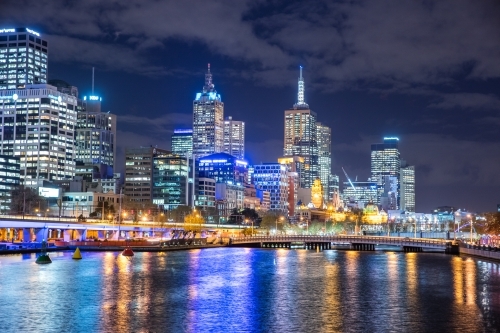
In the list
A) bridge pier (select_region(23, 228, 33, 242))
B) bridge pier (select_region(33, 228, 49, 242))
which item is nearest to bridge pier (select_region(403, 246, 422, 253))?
bridge pier (select_region(33, 228, 49, 242))

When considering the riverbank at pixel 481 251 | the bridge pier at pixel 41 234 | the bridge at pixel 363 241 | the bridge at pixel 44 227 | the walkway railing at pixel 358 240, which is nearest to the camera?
the riverbank at pixel 481 251

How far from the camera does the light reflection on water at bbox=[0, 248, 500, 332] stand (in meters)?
55.0

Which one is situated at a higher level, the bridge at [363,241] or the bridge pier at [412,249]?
the bridge at [363,241]

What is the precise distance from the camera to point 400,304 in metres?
67.2

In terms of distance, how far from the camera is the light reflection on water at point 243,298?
5500 centimetres

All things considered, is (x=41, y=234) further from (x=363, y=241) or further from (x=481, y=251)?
(x=481, y=251)

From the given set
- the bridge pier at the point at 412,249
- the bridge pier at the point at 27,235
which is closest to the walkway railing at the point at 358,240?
the bridge pier at the point at 412,249

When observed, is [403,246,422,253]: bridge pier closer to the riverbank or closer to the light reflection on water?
the riverbank

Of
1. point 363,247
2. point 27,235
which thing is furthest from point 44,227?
point 363,247

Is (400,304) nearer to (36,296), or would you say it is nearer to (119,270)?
(36,296)

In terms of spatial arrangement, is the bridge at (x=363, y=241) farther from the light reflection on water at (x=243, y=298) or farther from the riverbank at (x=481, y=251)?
the light reflection on water at (x=243, y=298)

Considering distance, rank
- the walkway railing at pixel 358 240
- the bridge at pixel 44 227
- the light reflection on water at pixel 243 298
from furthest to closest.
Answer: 1. the walkway railing at pixel 358 240
2. the bridge at pixel 44 227
3. the light reflection on water at pixel 243 298

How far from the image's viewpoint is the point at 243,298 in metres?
70.6

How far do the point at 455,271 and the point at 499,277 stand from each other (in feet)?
38.1
